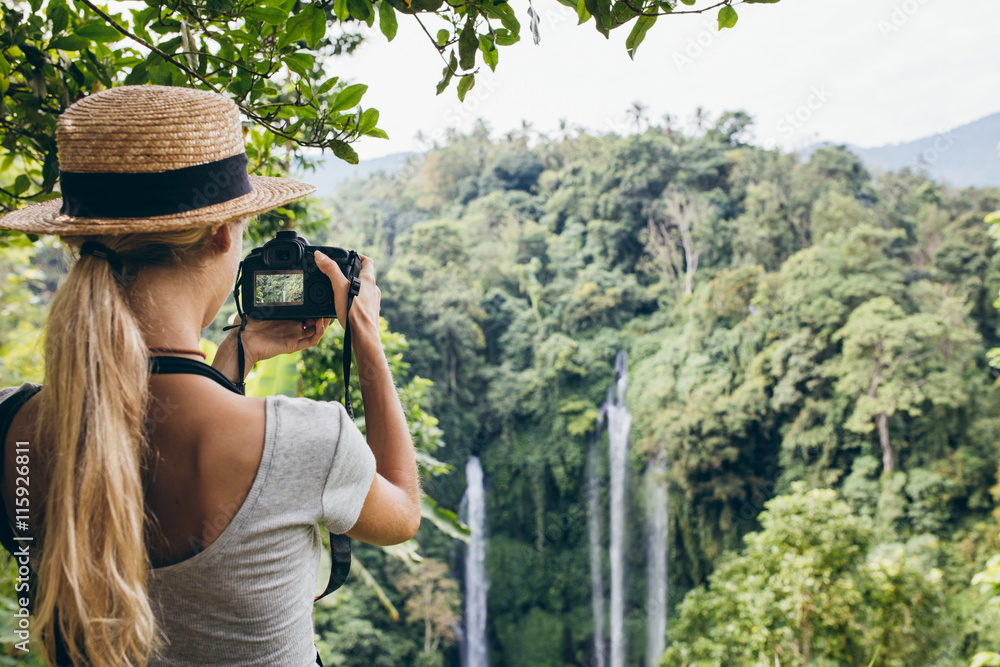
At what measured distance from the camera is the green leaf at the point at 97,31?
3.62 feet

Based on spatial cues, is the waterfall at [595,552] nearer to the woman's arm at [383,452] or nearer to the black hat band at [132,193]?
the woman's arm at [383,452]

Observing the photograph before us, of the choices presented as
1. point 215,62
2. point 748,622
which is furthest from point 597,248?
point 215,62

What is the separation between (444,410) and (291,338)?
14.4 metres

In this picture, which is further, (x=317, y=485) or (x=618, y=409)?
(x=618, y=409)

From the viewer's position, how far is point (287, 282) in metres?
0.87

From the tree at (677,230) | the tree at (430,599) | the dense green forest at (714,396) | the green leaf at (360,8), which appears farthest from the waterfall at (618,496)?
the green leaf at (360,8)

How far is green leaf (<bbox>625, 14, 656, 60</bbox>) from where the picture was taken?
3.26ft

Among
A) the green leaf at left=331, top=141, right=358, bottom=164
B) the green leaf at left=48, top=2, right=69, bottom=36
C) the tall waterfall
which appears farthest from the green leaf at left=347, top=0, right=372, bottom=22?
the tall waterfall

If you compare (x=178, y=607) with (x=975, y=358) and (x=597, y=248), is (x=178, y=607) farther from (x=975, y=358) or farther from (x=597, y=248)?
(x=597, y=248)

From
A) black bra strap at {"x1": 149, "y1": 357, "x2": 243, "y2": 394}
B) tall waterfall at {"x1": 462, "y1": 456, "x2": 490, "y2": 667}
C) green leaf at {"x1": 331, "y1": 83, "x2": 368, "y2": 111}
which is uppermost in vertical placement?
green leaf at {"x1": 331, "y1": 83, "x2": 368, "y2": 111}

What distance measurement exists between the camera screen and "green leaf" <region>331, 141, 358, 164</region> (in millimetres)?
427

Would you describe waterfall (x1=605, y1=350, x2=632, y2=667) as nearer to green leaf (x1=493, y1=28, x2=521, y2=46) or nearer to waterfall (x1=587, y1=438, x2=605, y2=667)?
waterfall (x1=587, y1=438, x2=605, y2=667)

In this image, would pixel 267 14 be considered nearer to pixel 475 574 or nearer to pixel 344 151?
pixel 344 151

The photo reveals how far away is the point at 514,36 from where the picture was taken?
1098 mm
